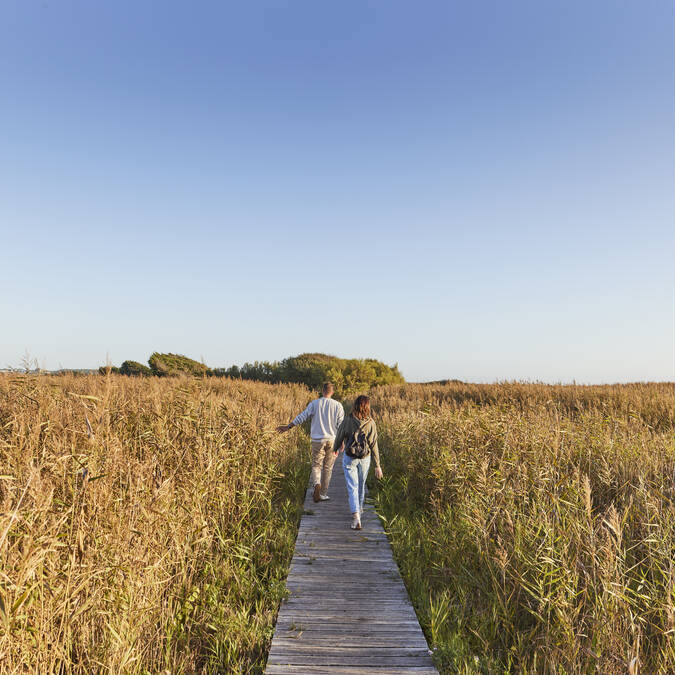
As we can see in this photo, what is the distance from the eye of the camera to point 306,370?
3016cm

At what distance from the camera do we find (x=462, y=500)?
598cm

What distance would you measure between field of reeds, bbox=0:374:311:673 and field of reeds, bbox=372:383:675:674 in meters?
1.87

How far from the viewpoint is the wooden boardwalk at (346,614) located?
3422 millimetres

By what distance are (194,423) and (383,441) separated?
718 centimetres

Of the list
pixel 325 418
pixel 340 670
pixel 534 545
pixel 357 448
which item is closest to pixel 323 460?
pixel 325 418

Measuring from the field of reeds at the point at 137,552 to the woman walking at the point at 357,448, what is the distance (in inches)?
40.4

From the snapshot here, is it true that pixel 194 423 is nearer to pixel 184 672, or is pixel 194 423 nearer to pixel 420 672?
pixel 184 672

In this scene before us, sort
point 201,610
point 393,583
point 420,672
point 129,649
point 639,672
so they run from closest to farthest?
1. point 129,649
2. point 639,672
3. point 420,672
4. point 201,610
5. point 393,583

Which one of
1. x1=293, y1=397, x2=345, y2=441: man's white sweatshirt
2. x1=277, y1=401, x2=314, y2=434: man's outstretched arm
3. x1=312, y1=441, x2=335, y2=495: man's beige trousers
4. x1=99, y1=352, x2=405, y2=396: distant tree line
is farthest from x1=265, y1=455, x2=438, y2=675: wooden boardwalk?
x1=99, y1=352, x2=405, y2=396: distant tree line

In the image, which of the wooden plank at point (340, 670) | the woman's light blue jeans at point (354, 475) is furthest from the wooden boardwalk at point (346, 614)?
the woman's light blue jeans at point (354, 475)

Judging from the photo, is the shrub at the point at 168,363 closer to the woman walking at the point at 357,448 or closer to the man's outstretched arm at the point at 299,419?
the man's outstretched arm at the point at 299,419

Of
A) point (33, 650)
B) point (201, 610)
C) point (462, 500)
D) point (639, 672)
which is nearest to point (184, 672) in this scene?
point (201, 610)

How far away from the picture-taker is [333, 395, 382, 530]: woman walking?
6297 mm

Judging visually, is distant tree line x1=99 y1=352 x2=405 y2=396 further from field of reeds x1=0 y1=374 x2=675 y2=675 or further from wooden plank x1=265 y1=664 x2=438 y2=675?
wooden plank x1=265 y1=664 x2=438 y2=675
